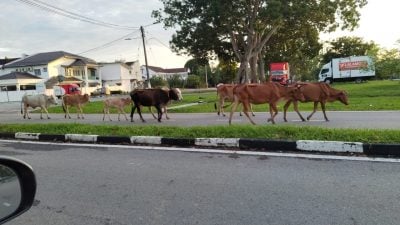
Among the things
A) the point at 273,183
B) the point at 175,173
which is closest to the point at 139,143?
the point at 175,173

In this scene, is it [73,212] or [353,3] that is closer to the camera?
[73,212]

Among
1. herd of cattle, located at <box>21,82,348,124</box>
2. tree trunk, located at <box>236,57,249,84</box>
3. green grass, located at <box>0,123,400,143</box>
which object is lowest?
green grass, located at <box>0,123,400,143</box>

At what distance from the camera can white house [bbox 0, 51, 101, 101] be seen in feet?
183

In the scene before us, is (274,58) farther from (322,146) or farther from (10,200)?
(10,200)

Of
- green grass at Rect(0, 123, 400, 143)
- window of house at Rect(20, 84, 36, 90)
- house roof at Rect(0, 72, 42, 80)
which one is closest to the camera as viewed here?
green grass at Rect(0, 123, 400, 143)

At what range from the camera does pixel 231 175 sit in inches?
229

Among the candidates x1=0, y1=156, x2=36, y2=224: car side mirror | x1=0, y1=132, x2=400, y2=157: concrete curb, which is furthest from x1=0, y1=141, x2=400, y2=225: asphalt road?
x1=0, y1=156, x2=36, y2=224: car side mirror

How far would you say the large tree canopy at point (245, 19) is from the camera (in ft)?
89.2

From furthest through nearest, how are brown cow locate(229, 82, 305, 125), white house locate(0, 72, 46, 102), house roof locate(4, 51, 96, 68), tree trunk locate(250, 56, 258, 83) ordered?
house roof locate(4, 51, 96, 68), white house locate(0, 72, 46, 102), tree trunk locate(250, 56, 258, 83), brown cow locate(229, 82, 305, 125)

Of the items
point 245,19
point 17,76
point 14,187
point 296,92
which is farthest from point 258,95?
point 17,76

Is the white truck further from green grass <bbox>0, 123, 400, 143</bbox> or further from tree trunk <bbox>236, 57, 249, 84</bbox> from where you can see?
green grass <bbox>0, 123, 400, 143</bbox>

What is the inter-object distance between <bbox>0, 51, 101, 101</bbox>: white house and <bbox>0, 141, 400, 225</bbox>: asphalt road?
5026 cm

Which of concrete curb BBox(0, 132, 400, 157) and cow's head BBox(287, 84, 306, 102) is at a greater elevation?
cow's head BBox(287, 84, 306, 102)

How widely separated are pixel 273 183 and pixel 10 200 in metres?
3.72
